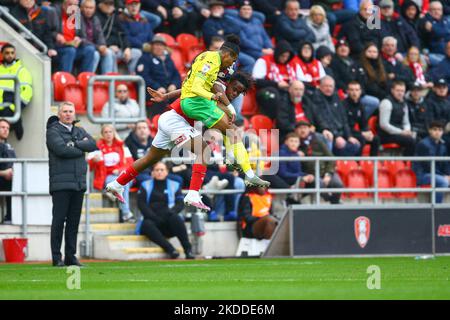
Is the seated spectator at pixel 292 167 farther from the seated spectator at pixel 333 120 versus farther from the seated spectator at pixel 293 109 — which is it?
the seated spectator at pixel 333 120

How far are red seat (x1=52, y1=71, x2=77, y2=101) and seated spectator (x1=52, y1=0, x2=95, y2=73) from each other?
313mm

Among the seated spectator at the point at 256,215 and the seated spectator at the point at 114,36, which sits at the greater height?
the seated spectator at the point at 114,36

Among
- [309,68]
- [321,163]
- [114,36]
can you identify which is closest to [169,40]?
[114,36]

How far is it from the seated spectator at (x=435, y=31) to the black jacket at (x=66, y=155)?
13179 millimetres

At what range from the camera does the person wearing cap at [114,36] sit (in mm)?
23047

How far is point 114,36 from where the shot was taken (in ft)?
76.0

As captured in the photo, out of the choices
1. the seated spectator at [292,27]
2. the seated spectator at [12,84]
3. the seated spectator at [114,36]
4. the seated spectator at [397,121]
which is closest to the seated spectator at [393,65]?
the seated spectator at [397,121]

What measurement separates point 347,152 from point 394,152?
162cm

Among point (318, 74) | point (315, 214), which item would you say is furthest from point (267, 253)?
point (318, 74)

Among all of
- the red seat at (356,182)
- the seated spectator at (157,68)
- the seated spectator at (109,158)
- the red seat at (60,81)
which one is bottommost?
the red seat at (356,182)

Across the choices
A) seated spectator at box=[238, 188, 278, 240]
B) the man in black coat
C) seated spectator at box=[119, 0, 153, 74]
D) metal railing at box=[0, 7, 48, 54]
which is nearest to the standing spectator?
seated spectator at box=[238, 188, 278, 240]

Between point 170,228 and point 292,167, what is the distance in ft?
9.10
